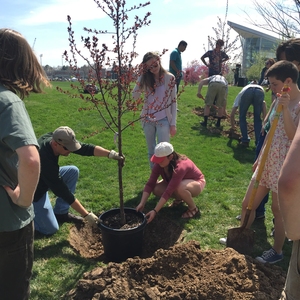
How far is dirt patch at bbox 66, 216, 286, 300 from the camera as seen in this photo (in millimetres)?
2506

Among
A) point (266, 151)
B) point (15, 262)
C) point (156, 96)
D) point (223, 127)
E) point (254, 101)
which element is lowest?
point (223, 127)

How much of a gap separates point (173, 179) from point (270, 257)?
140cm

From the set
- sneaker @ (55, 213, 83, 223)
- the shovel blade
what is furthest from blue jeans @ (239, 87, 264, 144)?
sneaker @ (55, 213, 83, 223)

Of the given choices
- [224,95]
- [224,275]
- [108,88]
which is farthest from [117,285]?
[224,95]

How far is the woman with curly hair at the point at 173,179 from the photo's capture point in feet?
13.0

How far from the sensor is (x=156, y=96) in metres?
4.59

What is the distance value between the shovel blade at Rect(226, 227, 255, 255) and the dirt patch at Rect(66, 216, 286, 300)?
14.0 inches

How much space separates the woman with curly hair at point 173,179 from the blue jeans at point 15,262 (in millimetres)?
1941

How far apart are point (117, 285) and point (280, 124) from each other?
7.05 ft

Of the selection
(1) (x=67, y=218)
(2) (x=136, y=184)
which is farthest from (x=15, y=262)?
(2) (x=136, y=184)

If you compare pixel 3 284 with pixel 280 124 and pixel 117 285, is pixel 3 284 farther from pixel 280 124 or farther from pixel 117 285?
pixel 280 124

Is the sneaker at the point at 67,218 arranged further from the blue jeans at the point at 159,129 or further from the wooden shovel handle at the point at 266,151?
Answer: the wooden shovel handle at the point at 266,151

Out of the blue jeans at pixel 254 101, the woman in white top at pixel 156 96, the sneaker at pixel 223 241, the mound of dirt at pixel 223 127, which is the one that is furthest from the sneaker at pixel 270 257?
the mound of dirt at pixel 223 127

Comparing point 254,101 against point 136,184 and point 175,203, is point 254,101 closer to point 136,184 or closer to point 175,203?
point 136,184
